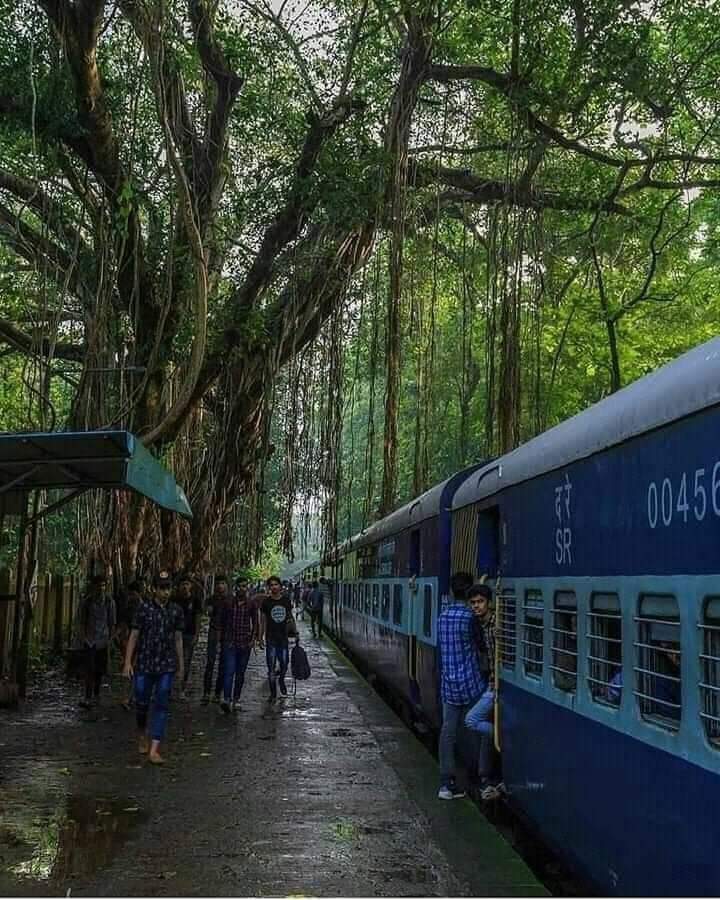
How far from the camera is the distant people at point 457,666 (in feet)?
22.8

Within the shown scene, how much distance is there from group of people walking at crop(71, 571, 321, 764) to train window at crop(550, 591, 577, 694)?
3.92 meters

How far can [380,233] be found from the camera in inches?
523

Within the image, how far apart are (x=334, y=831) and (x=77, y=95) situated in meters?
7.92

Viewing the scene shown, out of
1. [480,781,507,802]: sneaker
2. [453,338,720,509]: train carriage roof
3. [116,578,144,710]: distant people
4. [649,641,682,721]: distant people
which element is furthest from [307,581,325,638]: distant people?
[649,641,682,721]: distant people

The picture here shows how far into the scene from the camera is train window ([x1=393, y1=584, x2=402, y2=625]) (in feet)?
39.7

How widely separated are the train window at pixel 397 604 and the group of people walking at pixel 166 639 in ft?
3.97

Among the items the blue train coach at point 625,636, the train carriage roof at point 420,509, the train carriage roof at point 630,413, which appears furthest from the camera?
the train carriage roof at point 420,509

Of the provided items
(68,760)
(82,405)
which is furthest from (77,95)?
(68,760)

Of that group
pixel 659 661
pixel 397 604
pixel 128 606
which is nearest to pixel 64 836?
pixel 659 661

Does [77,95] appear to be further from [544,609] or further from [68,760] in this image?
[544,609]

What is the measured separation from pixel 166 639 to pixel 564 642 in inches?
161

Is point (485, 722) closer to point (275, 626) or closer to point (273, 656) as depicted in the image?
point (275, 626)

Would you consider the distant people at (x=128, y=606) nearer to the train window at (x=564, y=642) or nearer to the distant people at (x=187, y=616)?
the distant people at (x=187, y=616)

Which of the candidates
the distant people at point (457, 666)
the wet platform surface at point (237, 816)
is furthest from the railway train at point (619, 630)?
the wet platform surface at point (237, 816)
